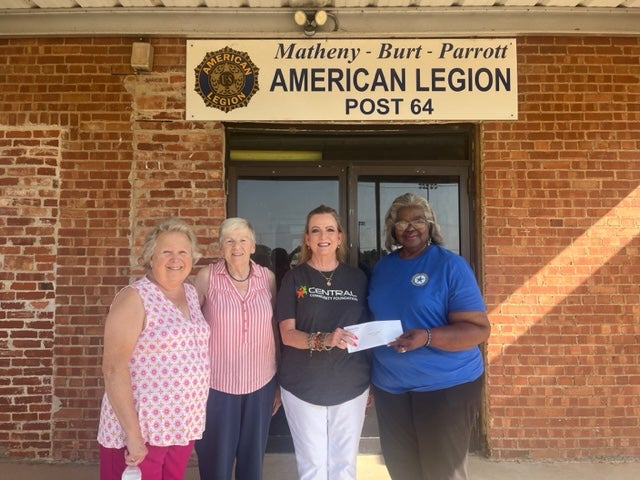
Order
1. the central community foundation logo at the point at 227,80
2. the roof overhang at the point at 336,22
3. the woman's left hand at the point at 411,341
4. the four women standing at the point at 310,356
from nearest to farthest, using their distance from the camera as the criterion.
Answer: the four women standing at the point at 310,356 → the woman's left hand at the point at 411,341 → the roof overhang at the point at 336,22 → the central community foundation logo at the point at 227,80

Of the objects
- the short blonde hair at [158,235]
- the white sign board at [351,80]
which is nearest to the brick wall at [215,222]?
the white sign board at [351,80]

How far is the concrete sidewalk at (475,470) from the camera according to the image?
388 centimetres

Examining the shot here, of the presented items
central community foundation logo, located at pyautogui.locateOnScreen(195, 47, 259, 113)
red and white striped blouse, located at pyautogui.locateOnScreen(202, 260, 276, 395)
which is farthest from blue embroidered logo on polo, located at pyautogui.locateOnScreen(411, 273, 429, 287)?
central community foundation logo, located at pyautogui.locateOnScreen(195, 47, 259, 113)

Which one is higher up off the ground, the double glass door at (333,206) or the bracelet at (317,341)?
the double glass door at (333,206)

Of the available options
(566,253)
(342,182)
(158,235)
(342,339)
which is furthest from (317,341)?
(566,253)

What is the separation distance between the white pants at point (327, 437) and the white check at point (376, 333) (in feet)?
1.45

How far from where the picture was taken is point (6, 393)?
410 cm

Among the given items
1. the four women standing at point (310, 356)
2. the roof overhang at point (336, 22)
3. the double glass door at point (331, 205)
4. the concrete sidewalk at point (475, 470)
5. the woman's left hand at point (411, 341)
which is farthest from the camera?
the double glass door at point (331, 205)

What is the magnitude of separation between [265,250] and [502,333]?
2.10 metres

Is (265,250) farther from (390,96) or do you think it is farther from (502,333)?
(502,333)

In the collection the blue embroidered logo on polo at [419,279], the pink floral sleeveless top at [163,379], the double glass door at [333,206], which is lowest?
the pink floral sleeveless top at [163,379]

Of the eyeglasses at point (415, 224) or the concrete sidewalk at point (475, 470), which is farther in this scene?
the concrete sidewalk at point (475, 470)

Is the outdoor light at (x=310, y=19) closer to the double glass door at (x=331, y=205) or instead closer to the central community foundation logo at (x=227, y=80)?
the central community foundation logo at (x=227, y=80)

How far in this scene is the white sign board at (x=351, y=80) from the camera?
4.24 m
